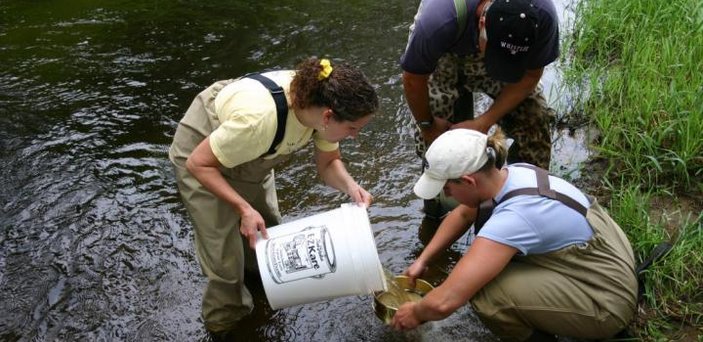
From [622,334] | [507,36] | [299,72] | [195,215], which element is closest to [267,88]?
[299,72]

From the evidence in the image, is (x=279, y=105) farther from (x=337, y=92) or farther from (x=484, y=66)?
(x=484, y=66)

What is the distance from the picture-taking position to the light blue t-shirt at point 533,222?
2115mm

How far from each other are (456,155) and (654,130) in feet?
6.31

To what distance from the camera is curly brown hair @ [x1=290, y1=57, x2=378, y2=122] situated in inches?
83.5

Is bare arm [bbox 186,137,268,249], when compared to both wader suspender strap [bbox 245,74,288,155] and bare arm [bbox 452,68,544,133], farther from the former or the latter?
bare arm [bbox 452,68,544,133]

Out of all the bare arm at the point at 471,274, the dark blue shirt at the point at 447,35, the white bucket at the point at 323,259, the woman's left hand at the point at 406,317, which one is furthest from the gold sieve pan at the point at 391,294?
the dark blue shirt at the point at 447,35

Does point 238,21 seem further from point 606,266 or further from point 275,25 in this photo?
point 606,266

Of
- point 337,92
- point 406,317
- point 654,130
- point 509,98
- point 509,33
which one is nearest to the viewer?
point 337,92

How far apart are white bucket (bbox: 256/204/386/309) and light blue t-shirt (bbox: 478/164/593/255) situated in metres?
0.44

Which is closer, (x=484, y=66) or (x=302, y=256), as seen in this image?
(x=302, y=256)

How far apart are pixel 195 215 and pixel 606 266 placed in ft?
→ 5.43

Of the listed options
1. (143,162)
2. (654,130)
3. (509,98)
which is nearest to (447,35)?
(509,98)

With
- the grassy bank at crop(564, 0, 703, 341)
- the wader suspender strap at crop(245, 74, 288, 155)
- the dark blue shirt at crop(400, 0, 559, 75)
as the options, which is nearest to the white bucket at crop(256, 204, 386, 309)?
the wader suspender strap at crop(245, 74, 288, 155)

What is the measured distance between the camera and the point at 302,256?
7.37ft
